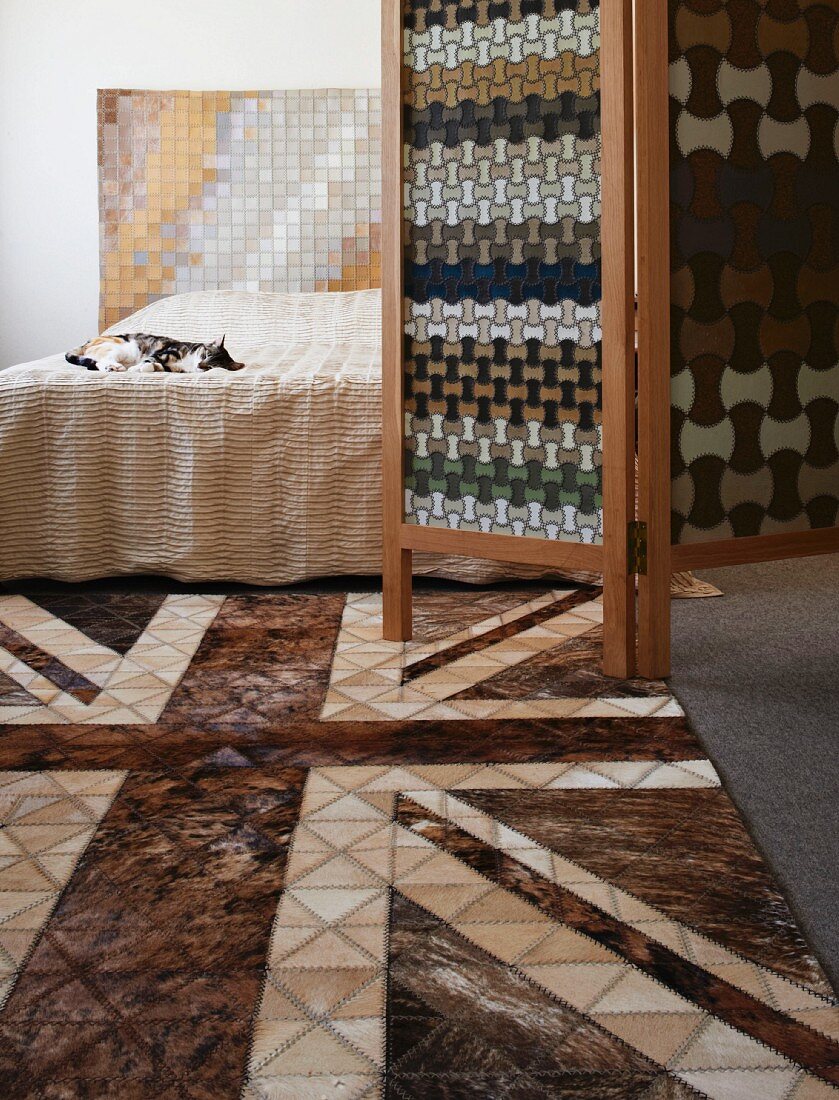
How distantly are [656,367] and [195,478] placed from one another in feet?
4.52

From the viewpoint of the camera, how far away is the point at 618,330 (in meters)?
2.10

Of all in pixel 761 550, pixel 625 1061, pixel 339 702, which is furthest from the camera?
pixel 761 550

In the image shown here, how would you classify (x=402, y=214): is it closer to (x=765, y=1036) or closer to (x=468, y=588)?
(x=468, y=588)

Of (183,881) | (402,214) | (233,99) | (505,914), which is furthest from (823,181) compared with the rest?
(233,99)

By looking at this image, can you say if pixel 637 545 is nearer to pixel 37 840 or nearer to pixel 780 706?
pixel 780 706

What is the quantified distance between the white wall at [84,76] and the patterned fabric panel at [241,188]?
0.41ft

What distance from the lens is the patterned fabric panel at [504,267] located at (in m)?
A: 2.15

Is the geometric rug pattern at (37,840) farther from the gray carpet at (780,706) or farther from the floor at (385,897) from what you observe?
the gray carpet at (780,706)

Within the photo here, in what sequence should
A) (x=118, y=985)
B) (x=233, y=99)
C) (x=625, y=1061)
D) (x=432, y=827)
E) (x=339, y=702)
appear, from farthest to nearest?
(x=233, y=99) → (x=339, y=702) → (x=432, y=827) → (x=118, y=985) → (x=625, y=1061)

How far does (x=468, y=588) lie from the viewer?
3.05 metres

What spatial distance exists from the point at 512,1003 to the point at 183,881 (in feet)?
1.55

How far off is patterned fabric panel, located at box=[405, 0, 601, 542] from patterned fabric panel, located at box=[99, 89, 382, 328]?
101 inches

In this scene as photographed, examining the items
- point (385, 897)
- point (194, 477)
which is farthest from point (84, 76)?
point (385, 897)

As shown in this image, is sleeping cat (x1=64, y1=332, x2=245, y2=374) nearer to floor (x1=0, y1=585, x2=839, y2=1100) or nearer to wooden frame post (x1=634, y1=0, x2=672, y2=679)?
floor (x1=0, y1=585, x2=839, y2=1100)
